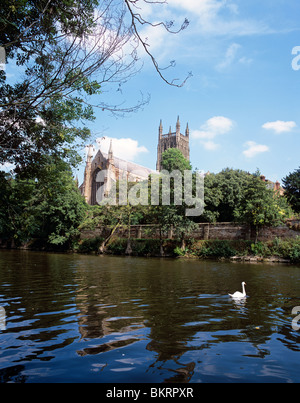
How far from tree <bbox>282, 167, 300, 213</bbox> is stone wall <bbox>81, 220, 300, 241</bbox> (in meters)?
10.5

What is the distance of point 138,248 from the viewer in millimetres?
37250

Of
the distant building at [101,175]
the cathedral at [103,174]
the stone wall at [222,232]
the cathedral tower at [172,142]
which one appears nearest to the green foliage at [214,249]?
the stone wall at [222,232]

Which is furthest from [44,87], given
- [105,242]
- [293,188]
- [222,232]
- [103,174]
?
[103,174]

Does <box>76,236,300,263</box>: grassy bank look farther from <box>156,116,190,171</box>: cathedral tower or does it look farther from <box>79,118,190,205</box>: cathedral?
<box>156,116,190,171</box>: cathedral tower

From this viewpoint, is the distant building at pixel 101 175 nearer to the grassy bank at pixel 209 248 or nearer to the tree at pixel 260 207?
the grassy bank at pixel 209 248

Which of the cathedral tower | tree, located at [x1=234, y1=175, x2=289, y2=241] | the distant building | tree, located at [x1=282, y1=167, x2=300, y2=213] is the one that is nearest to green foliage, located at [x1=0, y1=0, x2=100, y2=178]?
tree, located at [x1=234, y1=175, x2=289, y2=241]

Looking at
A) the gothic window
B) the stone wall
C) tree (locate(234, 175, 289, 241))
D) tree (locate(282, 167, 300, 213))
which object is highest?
the gothic window

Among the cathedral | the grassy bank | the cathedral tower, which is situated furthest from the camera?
the cathedral tower

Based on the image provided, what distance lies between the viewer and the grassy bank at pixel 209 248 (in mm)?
28672

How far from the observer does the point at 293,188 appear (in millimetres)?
41312

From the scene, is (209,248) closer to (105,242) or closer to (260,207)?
(260,207)

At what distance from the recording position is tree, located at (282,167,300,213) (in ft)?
133

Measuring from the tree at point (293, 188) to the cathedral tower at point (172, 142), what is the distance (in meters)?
54.4

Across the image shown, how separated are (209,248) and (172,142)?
6705 cm
